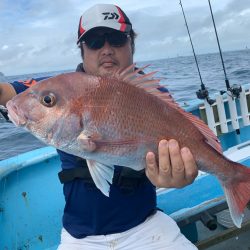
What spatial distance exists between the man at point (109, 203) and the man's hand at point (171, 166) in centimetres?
53

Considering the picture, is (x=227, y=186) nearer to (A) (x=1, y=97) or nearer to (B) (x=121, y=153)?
(B) (x=121, y=153)

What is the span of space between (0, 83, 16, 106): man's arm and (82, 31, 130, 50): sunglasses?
0.81m

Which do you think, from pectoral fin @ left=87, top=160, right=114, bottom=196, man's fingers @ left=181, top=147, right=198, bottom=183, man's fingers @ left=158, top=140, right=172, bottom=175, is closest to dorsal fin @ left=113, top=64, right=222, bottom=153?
man's fingers @ left=181, top=147, right=198, bottom=183

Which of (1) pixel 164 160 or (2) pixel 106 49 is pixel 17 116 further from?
(2) pixel 106 49

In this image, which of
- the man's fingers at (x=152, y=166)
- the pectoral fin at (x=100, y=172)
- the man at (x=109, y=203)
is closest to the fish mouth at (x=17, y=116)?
the pectoral fin at (x=100, y=172)

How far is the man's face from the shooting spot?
3.02 meters

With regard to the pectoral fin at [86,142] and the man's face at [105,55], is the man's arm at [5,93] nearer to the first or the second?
the man's face at [105,55]

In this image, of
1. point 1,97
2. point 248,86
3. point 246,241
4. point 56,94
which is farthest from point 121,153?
point 248,86

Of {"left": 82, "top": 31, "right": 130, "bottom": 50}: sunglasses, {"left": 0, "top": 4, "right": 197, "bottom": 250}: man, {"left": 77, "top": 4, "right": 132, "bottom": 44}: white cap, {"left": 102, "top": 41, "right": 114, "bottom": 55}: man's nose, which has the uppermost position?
{"left": 77, "top": 4, "right": 132, "bottom": 44}: white cap

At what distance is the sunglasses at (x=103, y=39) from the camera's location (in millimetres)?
3025

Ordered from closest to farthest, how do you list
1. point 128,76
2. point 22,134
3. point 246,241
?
point 128,76 → point 246,241 → point 22,134

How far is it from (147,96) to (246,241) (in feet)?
9.47

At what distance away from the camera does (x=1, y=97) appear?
311cm

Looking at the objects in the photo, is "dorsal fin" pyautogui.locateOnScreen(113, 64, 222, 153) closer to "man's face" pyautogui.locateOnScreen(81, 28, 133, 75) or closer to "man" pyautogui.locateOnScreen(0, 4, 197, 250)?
"man" pyautogui.locateOnScreen(0, 4, 197, 250)
